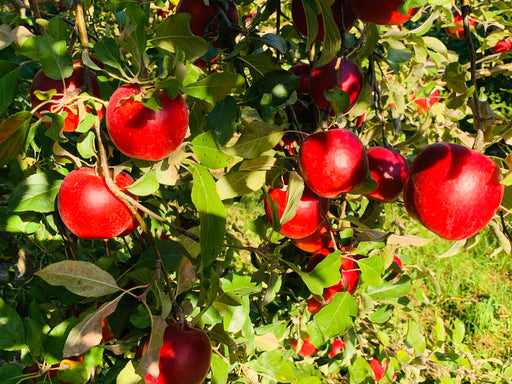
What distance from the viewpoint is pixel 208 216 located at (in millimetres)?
724

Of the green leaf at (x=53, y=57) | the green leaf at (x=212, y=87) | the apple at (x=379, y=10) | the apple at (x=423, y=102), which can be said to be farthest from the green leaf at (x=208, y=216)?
the apple at (x=423, y=102)

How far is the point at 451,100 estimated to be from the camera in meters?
0.90

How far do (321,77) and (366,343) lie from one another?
3.45 ft

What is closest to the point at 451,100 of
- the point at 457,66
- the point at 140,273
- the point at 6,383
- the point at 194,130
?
the point at 457,66

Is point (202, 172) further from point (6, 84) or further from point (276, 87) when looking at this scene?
point (6, 84)

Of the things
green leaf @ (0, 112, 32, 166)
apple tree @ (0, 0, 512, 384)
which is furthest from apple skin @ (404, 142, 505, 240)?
green leaf @ (0, 112, 32, 166)

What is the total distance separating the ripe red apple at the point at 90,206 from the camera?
2.65 feet

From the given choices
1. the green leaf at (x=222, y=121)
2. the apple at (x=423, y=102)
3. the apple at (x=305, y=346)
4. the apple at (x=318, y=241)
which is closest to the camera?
the green leaf at (x=222, y=121)

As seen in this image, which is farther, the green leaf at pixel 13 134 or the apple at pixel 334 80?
the apple at pixel 334 80

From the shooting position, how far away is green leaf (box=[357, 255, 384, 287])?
1.00 m

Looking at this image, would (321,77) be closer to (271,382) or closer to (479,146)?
(479,146)

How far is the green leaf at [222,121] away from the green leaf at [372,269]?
417 millimetres

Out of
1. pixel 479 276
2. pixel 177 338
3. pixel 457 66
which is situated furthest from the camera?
pixel 479 276

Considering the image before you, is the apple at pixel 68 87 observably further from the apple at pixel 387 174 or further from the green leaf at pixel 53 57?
the apple at pixel 387 174
